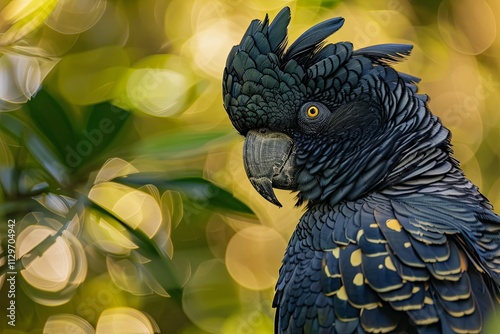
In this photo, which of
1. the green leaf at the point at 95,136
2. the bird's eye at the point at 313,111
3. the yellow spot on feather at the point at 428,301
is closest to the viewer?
the yellow spot on feather at the point at 428,301

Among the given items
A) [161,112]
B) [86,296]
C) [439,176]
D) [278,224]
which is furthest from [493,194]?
[86,296]

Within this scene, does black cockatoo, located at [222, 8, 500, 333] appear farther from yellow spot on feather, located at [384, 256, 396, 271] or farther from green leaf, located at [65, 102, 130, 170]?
green leaf, located at [65, 102, 130, 170]

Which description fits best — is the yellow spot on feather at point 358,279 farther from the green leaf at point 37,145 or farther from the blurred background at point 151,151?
the green leaf at point 37,145

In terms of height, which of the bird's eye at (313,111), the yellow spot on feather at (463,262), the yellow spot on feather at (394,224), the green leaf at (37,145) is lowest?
the green leaf at (37,145)

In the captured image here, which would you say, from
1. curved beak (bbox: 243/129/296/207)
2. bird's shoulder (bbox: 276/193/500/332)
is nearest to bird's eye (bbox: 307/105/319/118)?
curved beak (bbox: 243/129/296/207)

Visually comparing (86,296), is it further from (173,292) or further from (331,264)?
(331,264)

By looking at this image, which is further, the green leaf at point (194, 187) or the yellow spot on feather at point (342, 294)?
the green leaf at point (194, 187)

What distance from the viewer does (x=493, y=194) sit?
324 centimetres

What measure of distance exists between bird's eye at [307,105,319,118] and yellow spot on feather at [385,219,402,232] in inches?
16.2

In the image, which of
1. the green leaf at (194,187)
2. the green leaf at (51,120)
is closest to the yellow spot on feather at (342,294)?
the green leaf at (194,187)

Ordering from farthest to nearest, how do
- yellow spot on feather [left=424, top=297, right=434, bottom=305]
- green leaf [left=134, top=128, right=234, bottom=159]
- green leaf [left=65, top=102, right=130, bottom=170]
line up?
green leaf [left=134, top=128, right=234, bottom=159], green leaf [left=65, top=102, right=130, bottom=170], yellow spot on feather [left=424, top=297, right=434, bottom=305]

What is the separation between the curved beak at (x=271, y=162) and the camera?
2.00 meters

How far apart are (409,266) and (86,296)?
4.24 feet

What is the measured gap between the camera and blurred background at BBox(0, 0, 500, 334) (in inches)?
81.8
